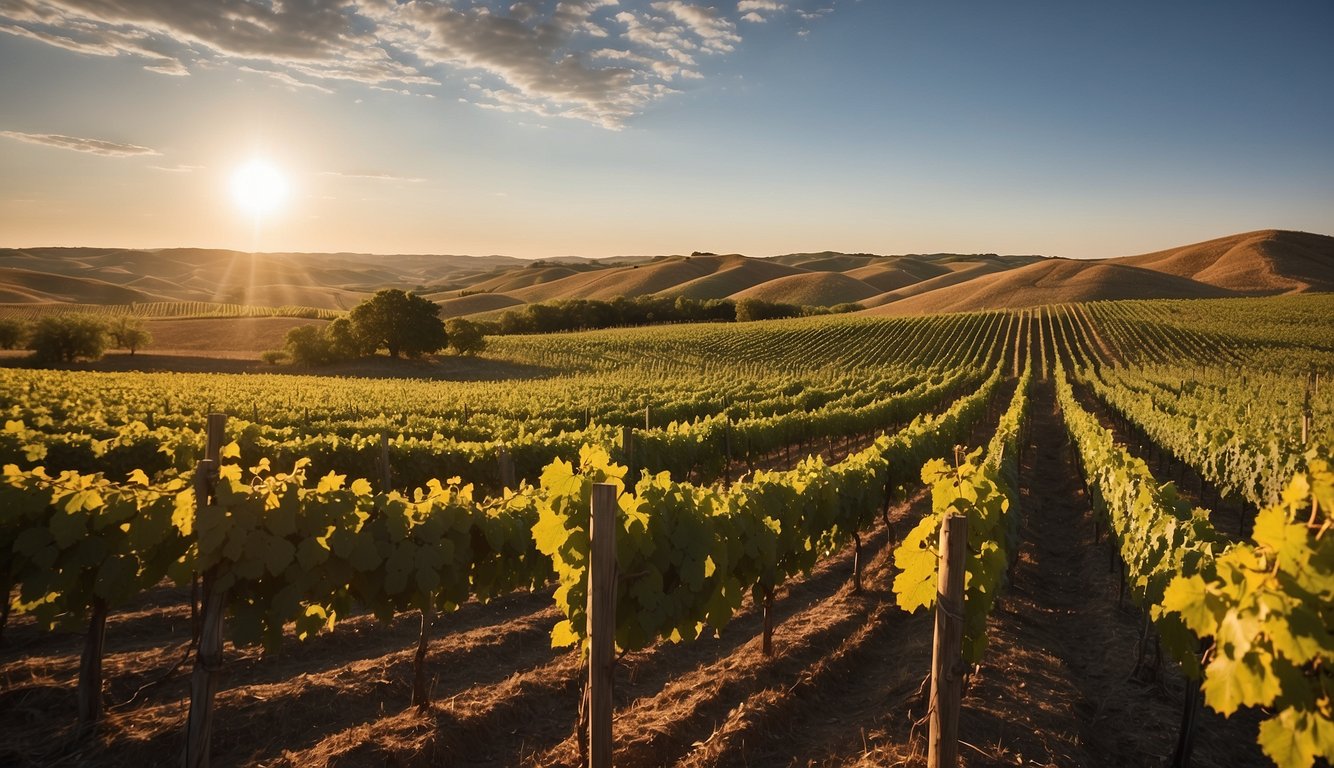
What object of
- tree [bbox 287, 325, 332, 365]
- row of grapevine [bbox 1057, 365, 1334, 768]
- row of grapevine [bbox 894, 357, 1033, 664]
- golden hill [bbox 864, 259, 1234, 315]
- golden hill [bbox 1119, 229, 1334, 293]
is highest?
golden hill [bbox 1119, 229, 1334, 293]

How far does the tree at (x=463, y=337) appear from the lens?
179ft

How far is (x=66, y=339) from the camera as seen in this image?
45.9 m

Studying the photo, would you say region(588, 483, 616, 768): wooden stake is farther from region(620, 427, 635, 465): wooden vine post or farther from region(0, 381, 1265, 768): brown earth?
region(620, 427, 635, 465): wooden vine post

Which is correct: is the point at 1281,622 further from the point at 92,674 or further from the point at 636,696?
the point at 92,674

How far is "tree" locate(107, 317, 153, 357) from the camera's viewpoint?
49875 mm

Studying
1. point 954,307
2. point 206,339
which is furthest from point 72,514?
point 954,307

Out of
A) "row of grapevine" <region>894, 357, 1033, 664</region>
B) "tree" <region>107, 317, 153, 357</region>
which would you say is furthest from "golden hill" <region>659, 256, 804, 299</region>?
"row of grapevine" <region>894, 357, 1033, 664</region>

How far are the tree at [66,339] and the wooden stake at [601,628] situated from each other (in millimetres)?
57421

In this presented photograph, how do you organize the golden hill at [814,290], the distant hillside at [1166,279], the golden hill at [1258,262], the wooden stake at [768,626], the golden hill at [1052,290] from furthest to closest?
1. the golden hill at [814,290]
2. the golden hill at [1258,262]
3. the distant hillside at [1166,279]
4. the golden hill at [1052,290]
5. the wooden stake at [768,626]

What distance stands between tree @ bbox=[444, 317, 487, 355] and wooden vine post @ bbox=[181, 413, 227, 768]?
171 feet

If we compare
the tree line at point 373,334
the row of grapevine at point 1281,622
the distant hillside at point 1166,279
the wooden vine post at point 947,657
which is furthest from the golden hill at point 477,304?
the row of grapevine at point 1281,622

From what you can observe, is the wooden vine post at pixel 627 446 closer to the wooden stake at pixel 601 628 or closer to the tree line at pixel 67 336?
the wooden stake at pixel 601 628

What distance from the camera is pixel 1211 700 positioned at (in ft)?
8.24

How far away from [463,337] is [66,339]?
25636 mm
